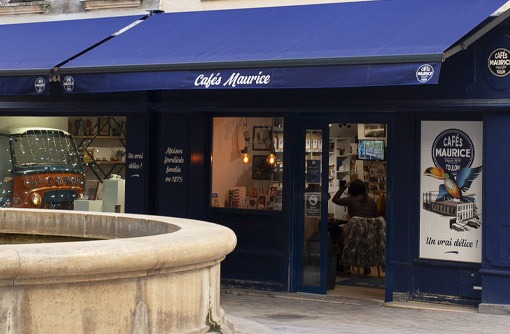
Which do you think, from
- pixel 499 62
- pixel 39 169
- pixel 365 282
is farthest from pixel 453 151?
pixel 39 169

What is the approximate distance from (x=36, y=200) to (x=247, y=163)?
3484 millimetres

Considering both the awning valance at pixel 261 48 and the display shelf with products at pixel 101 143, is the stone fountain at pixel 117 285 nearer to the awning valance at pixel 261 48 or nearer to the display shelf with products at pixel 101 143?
the awning valance at pixel 261 48

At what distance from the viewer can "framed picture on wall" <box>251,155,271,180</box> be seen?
1468 centimetres

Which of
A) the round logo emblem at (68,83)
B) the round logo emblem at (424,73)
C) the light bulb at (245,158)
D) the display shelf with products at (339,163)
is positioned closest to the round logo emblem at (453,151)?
the display shelf with products at (339,163)

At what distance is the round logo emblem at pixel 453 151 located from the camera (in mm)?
13125

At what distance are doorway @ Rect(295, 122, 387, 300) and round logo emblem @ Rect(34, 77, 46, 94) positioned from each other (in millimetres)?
3440

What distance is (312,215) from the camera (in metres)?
14.3

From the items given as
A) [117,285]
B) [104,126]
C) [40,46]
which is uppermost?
[40,46]

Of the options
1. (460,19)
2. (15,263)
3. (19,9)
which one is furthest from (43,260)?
(19,9)

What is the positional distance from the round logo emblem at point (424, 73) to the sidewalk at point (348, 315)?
2648mm

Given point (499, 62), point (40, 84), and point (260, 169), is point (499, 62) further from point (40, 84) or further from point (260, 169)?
point (40, 84)

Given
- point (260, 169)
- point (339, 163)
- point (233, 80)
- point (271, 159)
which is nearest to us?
point (233, 80)

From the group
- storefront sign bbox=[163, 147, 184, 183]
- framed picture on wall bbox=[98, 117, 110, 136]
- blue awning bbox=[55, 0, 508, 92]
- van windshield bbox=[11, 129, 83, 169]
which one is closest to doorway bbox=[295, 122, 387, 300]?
blue awning bbox=[55, 0, 508, 92]

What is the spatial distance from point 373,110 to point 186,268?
707 cm
